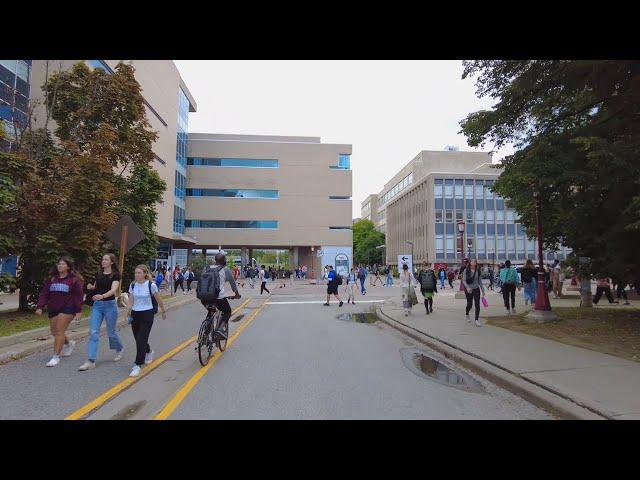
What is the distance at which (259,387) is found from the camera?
20.4 ft

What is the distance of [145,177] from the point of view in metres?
19.2

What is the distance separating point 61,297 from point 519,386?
→ 7.06 meters

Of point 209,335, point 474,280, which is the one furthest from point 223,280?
point 474,280

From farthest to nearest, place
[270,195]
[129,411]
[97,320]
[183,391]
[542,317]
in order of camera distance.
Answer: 1. [270,195]
2. [542,317]
3. [97,320]
4. [183,391]
5. [129,411]

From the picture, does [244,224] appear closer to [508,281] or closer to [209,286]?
[508,281]

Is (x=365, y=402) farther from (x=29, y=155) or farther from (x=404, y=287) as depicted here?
(x=29, y=155)

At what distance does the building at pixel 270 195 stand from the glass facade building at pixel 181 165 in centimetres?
248

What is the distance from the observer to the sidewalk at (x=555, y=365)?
526cm

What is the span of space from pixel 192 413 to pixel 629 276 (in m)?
10.1

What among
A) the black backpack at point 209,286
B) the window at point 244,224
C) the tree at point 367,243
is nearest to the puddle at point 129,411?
the black backpack at point 209,286

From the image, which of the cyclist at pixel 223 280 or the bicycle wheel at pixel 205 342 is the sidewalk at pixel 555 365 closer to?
the cyclist at pixel 223 280

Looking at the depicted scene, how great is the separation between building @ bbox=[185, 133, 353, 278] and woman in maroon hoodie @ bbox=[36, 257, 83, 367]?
4941 cm

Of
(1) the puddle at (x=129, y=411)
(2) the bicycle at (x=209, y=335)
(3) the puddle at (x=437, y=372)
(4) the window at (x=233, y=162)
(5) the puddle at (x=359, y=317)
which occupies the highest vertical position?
(4) the window at (x=233, y=162)

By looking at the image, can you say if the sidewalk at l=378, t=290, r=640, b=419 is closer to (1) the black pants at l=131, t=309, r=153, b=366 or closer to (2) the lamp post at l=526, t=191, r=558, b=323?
(2) the lamp post at l=526, t=191, r=558, b=323
